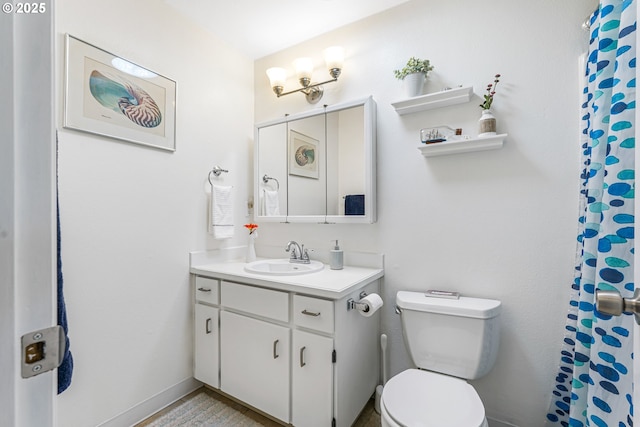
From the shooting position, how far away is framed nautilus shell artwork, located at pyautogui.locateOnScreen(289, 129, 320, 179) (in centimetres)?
206

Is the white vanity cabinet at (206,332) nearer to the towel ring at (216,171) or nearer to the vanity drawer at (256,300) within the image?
the vanity drawer at (256,300)

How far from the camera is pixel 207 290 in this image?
6.06 ft

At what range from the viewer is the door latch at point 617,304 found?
0.50 metres

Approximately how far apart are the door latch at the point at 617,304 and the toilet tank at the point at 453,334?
2.96ft

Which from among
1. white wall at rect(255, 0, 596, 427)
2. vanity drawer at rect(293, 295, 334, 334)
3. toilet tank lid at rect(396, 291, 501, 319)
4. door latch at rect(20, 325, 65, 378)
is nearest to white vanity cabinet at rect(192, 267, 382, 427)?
vanity drawer at rect(293, 295, 334, 334)

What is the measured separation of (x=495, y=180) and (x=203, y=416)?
2066mm

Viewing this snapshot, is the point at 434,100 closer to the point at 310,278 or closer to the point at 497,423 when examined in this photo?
the point at 310,278

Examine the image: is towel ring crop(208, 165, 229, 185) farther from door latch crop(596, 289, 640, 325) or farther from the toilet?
door latch crop(596, 289, 640, 325)

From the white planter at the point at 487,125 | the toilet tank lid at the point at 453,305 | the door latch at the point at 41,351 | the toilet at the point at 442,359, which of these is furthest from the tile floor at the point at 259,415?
the white planter at the point at 487,125

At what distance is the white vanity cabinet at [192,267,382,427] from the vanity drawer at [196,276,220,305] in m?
0.02

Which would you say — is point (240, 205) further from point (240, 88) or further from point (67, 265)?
point (67, 265)

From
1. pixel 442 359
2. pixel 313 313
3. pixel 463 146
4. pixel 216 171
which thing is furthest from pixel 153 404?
pixel 463 146

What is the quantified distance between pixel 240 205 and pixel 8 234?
6.24 ft

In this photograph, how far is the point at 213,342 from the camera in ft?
5.96
